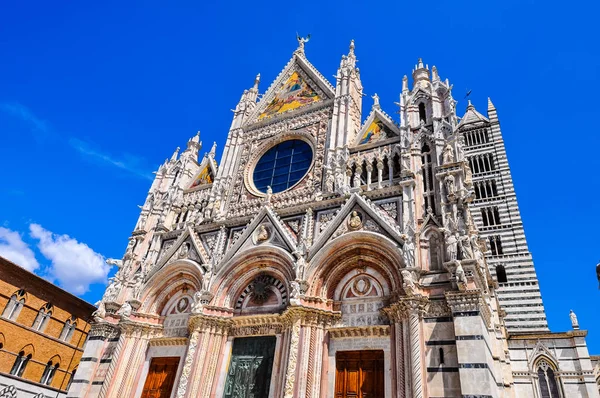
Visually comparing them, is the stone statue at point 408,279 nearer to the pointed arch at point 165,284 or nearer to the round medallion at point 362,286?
the round medallion at point 362,286

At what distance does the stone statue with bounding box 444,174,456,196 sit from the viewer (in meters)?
12.3

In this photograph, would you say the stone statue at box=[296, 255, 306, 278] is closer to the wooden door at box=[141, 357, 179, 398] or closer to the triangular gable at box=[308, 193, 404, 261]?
the triangular gable at box=[308, 193, 404, 261]

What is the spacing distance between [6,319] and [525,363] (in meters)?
25.0

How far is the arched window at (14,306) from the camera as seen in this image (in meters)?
18.2

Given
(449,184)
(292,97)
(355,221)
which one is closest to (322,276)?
(355,221)

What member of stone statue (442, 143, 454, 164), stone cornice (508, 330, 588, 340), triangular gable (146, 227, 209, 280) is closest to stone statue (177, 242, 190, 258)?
triangular gable (146, 227, 209, 280)

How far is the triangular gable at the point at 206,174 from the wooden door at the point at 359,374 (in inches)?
469

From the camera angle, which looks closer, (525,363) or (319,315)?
(319,315)

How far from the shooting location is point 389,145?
611 inches

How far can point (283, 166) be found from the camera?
720 inches

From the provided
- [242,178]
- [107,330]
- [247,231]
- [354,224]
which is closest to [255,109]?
[242,178]

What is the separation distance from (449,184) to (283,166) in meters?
8.13

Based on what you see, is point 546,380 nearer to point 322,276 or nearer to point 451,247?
point 451,247

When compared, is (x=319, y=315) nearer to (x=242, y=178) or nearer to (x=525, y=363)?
(x=242, y=178)
